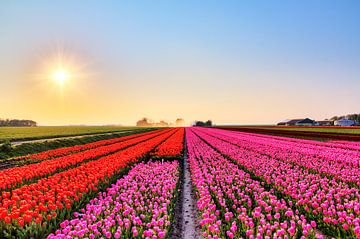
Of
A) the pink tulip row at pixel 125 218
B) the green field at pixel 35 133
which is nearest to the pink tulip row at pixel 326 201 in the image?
the pink tulip row at pixel 125 218

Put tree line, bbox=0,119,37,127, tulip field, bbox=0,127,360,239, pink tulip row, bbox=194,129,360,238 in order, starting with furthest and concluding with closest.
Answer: tree line, bbox=0,119,37,127
pink tulip row, bbox=194,129,360,238
tulip field, bbox=0,127,360,239

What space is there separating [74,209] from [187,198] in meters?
3.70

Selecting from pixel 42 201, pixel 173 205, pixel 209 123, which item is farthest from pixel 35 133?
pixel 209 123

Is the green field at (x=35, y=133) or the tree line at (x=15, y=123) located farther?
the tree line at (x=15, y=123)

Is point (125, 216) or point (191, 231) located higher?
point (125, 216)

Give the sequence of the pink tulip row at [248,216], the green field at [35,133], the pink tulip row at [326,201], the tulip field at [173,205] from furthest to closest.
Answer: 1. the green field at [35,133]
2. the pink tulip row at [326,201]
3. the tulip field at [173,205]
4. the pink tulip row at [248,216]

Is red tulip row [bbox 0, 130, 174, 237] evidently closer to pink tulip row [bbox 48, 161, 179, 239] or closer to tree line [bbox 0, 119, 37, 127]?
pink tulip row [bbox 48, 161, 179, 239]

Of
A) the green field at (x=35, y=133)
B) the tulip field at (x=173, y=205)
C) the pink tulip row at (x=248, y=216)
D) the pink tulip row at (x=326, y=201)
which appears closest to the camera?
the pink tulip row at (x=248, y=216)

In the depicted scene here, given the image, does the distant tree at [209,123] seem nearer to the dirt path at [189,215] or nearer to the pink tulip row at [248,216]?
the dirt path at [189,215]

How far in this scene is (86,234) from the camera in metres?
4.97

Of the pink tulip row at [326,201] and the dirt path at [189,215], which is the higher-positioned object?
the pink tulip row at [326,201]

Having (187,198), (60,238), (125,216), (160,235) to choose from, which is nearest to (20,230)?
(60,238)

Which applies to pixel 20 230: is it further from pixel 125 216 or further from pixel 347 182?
pixel 347 182

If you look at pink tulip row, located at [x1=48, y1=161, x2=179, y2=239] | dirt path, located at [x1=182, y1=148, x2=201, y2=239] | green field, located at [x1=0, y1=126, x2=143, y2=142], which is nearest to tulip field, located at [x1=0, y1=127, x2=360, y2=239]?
pink tulip row, located at [x1=48, y1=161, x2=179, y2=239]
